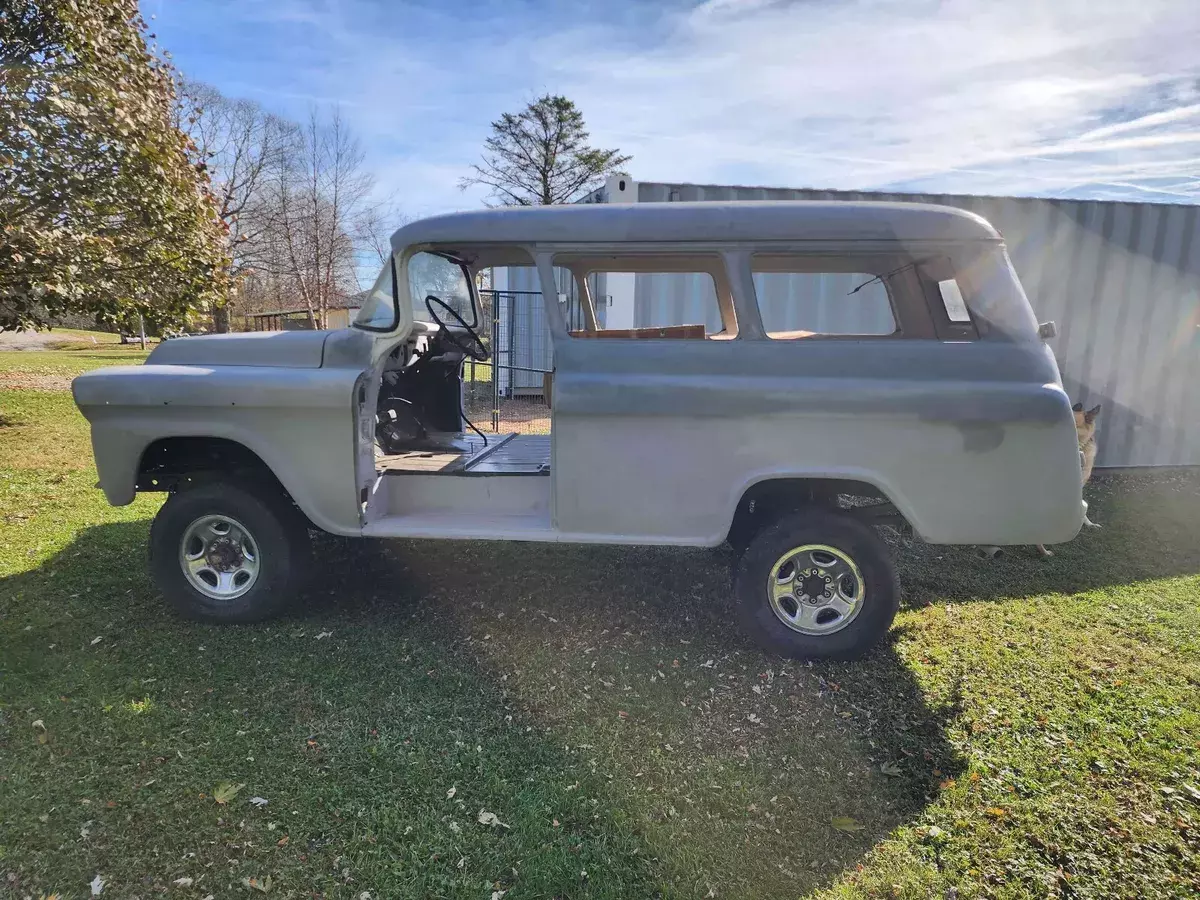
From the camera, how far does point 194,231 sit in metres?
9.38

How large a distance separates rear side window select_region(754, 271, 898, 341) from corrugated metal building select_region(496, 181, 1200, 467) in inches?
0.7

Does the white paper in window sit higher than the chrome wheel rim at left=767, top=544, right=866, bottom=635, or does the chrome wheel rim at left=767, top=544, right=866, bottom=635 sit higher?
the white paper in window

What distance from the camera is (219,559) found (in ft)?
13.3

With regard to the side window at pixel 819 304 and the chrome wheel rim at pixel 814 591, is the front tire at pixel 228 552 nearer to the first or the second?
the chrome wheel rim at pixel 814 591

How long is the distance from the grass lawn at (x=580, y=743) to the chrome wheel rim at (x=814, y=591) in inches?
9.8

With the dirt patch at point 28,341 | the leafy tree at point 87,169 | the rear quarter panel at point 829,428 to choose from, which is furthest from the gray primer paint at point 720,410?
the dirt patch at point 28,341

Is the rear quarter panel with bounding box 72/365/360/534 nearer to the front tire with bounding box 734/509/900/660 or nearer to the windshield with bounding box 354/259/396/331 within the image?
the windshield with bounding box 354/259/396/331

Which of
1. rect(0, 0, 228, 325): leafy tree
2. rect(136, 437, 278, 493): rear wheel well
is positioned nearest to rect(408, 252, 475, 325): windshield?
rect(136, 437, 278, 493): rear wheel well

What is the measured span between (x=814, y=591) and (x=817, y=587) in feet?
0.09

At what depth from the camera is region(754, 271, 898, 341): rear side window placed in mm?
7363

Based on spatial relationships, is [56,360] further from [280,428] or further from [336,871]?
[336,871]

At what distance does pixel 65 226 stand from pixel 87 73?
1701 millimetres

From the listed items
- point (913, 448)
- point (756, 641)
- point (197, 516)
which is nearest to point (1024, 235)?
point (913, 448)

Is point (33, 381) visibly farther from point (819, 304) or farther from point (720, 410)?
point (720, 410)
